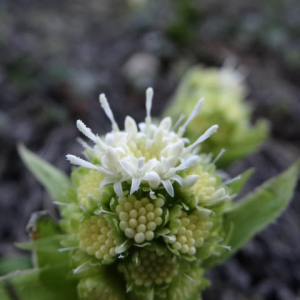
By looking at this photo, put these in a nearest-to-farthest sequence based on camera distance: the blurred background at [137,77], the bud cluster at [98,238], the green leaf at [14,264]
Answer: the bud cluster at [98,238] → the green leaf at [14,264] → the blurred background at [137,77]

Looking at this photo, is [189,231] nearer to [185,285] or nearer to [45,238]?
[185,285]

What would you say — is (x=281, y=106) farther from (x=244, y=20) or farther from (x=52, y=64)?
(x=52, y=64)

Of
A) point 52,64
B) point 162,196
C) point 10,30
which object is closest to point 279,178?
point 162,196

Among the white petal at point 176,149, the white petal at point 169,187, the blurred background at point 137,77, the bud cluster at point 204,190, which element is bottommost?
the blurred background at point 137,77

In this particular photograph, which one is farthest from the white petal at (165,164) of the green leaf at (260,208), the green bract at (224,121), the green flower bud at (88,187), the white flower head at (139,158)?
the green bract at (224,121)

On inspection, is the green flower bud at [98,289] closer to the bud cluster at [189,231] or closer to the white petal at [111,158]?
the bud cluster at [189,231]

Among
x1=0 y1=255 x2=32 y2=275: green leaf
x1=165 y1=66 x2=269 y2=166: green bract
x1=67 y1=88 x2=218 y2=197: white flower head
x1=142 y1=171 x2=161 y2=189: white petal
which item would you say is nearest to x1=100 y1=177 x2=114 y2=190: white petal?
x1=67 y1=88 x2=218 y2=197: white flower head

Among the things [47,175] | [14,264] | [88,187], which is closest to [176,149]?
[88,187]
